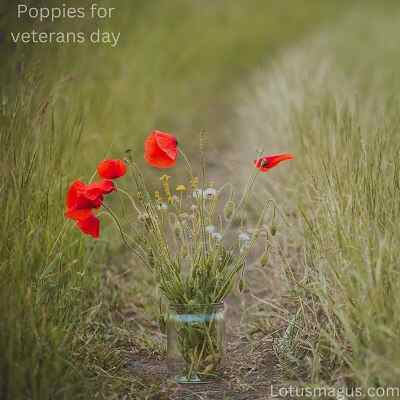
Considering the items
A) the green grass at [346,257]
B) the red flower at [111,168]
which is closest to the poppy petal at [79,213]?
the red flower at [111,168]

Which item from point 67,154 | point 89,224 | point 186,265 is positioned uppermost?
point 67,154

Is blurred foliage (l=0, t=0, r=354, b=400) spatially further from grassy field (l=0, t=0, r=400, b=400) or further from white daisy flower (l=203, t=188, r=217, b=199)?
white daisy flower (l=203, t=188, r=217, b=199)

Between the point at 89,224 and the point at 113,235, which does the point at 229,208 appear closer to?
the point at 89,224

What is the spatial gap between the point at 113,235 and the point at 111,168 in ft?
3.51

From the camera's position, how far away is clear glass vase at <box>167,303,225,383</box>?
6.29 ft

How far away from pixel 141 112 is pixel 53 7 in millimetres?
1047

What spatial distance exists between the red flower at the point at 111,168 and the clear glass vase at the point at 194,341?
392 millimetres

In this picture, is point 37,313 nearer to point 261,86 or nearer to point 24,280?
point 24,280

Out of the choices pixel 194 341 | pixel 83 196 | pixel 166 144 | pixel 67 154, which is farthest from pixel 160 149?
pixel 67 154

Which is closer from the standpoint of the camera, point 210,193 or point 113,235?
point 210,193

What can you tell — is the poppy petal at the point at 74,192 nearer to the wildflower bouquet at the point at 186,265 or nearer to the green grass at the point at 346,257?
the wildflower bouquet at the point at 186,265

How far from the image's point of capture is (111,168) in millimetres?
1913

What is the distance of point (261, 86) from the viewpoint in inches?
205

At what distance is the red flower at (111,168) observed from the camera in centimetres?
190
